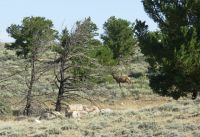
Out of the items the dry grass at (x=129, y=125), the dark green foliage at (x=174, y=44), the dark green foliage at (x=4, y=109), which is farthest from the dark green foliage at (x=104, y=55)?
the dry grass at (x=129, y=125)

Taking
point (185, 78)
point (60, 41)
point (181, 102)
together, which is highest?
point (60, 41)

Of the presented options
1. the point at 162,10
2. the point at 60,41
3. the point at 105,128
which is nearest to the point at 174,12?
the point at 162,10

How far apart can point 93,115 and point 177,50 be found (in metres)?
7.74

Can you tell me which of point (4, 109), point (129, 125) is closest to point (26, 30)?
point (4, 109)

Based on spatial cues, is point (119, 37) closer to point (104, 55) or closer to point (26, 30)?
point (26, 30)

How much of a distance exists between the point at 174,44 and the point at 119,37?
89.5 ft

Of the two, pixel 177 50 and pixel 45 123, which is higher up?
pixel 177 50

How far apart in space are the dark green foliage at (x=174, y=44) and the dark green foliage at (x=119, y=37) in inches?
965

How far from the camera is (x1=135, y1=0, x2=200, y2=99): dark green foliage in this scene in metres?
24.8

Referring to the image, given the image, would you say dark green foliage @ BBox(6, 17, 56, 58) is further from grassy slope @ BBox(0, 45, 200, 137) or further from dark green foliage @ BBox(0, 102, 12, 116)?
grassy slope @ BBox(0, 45, 200, 137)

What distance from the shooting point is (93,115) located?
1916 cm

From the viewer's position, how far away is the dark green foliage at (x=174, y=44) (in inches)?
976

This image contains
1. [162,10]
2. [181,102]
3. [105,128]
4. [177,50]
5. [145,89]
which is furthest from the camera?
[145,89]

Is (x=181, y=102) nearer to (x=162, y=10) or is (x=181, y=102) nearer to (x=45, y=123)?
(x=45, y=123)
